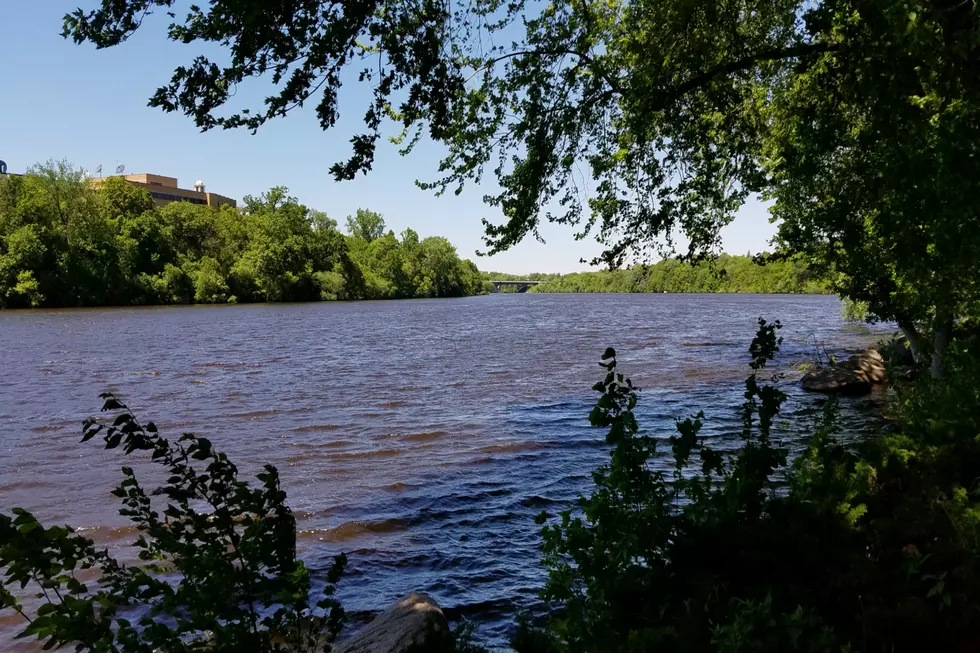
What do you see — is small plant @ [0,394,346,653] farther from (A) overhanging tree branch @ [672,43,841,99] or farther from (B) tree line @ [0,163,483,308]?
(B) tree line @ [0,163,483,308]

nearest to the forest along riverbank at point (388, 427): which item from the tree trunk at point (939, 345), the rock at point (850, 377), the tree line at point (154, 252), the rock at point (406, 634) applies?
the rock at point (850, 377)

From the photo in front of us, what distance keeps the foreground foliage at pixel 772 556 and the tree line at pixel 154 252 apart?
78352 mm

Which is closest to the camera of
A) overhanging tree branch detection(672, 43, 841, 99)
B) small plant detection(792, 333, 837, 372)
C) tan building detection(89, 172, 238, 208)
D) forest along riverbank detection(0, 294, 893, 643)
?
overhanging tree branch detection(672, 43, 841, 99)

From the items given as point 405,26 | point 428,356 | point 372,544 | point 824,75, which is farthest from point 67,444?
point 428,356

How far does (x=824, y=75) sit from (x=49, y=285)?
79.8 metres

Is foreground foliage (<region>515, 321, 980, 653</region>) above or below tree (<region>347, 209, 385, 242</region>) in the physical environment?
below

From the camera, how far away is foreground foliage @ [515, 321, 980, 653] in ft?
11.2

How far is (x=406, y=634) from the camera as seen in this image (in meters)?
5.13

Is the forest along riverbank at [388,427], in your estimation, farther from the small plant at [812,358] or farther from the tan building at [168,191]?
the tan building at [168,191]

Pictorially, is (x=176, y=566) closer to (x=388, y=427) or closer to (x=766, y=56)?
(x=766, y=56)

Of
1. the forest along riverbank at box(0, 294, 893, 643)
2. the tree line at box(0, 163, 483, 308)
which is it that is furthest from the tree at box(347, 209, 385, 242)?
the forest along riverbank at box(0, 294, 893, 643)

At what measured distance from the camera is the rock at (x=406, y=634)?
199 inches

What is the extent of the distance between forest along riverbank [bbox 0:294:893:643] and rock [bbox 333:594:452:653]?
1.19 m

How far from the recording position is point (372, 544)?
8703 mm
